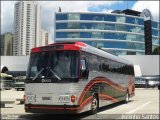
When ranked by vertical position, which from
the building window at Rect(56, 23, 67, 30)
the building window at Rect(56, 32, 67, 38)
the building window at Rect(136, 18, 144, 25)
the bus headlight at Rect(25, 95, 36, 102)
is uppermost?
the building window at Rect(136, 18, 144, 25)

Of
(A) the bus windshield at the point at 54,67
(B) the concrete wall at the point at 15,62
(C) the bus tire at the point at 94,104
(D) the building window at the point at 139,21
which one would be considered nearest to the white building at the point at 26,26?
(D) the building window at the point at 139,21

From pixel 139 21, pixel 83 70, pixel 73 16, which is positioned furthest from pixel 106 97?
pixel 139 21

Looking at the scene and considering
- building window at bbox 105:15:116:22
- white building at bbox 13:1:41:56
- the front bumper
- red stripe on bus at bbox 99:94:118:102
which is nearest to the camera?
the front bumper

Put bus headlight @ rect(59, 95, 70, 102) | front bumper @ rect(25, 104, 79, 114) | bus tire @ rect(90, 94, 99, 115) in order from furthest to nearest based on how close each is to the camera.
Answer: bus tire @ rect(90, 94, 99, 115)
bus headlight @ rect(59, 95, 70, 102)
front bumper @ rect(25, 104, 79, 114)

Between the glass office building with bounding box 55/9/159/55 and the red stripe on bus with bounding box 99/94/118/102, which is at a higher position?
the glass office building with bounding box 55/9/159/55

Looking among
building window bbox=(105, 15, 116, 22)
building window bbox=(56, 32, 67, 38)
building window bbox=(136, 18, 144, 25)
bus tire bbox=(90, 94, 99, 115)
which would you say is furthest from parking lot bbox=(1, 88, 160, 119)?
building window bbox=(136, 18, 144, 25)

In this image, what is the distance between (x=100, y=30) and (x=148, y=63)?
212ft

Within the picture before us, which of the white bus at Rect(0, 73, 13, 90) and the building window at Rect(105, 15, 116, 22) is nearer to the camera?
the white bus at Rect(0, 73, 13, 90)

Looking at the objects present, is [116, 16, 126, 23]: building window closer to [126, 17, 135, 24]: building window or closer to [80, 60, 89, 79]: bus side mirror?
[126, 17, 135, 24]: building window

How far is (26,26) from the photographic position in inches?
5984

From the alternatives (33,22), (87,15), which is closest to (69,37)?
(87,15)

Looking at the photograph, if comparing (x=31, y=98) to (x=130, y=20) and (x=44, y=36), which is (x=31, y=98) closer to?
(x=130, y=20)

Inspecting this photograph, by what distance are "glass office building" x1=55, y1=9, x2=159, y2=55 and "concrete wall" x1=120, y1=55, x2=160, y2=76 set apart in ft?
196

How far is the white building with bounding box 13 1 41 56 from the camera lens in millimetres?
148375
